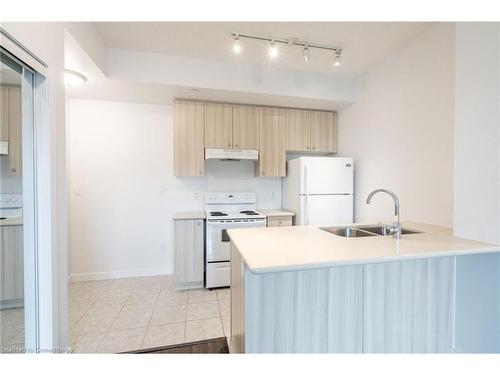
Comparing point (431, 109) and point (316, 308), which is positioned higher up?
point (431, 109)

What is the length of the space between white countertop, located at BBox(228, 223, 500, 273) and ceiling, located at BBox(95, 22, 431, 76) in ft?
6.42

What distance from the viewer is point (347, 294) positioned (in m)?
1.30

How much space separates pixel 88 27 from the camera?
1.99 metres

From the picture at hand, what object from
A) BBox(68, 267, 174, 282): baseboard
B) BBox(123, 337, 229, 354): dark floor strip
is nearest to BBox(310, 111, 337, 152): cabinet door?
BBox(123, 337, 229, 354): dark floor strip

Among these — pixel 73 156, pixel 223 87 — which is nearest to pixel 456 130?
pixel 223 87

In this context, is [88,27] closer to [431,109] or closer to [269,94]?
[269,94]

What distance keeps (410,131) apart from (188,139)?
2.62 metres

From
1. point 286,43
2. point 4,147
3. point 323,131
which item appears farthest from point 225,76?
point 4,147

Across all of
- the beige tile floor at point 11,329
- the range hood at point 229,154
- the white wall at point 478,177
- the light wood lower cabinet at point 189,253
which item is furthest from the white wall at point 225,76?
the beige tile floor at point 11,329

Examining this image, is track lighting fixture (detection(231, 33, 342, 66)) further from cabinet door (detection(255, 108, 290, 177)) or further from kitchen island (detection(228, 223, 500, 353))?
kitchen island (detection(228, 223, 500, 353))

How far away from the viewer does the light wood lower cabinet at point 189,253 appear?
2.84 m

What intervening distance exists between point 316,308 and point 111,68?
9.85ft

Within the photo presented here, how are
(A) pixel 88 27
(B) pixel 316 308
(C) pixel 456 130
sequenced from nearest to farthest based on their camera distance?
(B) pixel 316 308 → (C) pixel 456 130 → (A) pixel 88 27
